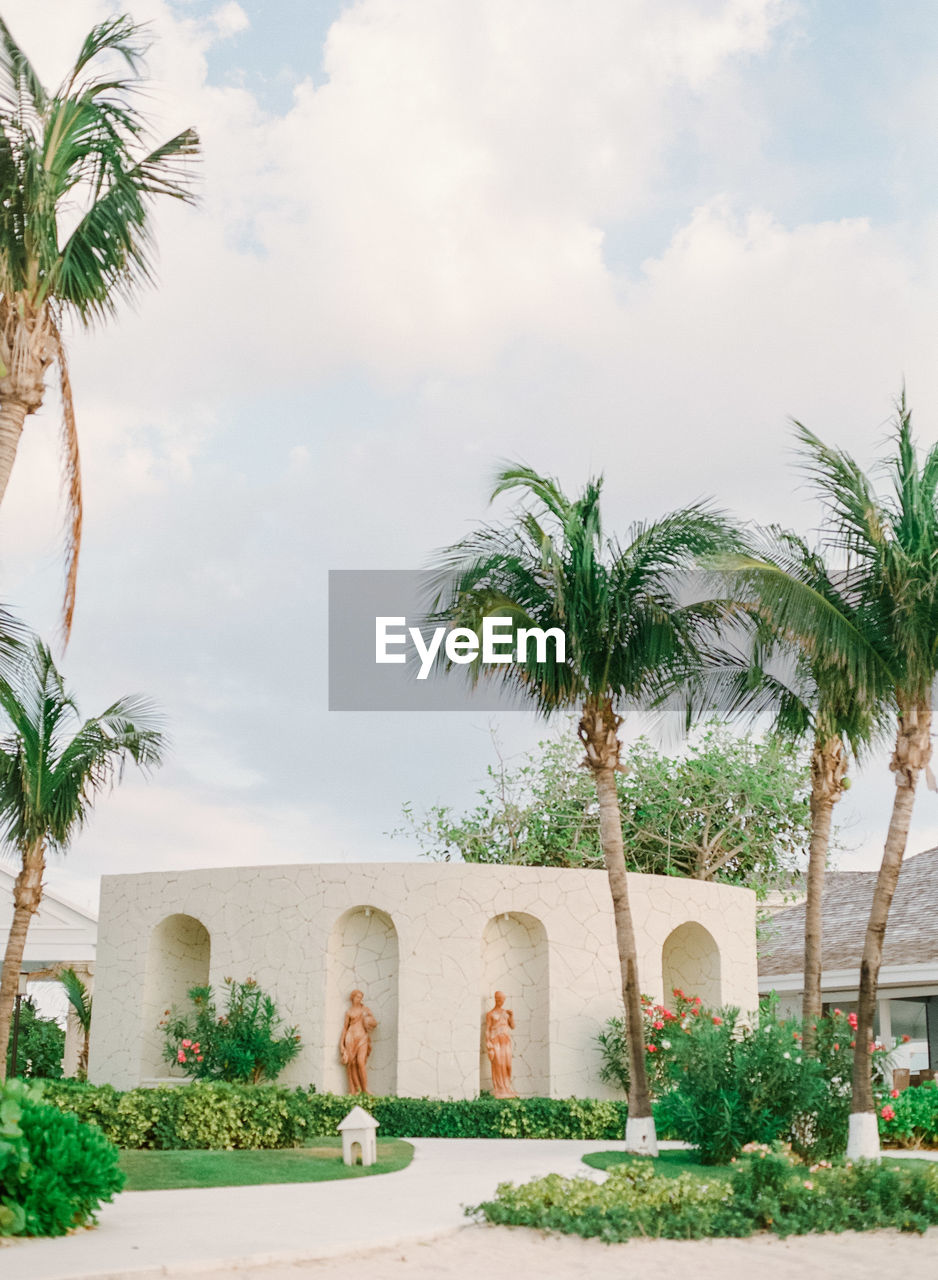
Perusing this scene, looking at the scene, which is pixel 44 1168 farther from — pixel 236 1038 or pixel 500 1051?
pixel 500 1051

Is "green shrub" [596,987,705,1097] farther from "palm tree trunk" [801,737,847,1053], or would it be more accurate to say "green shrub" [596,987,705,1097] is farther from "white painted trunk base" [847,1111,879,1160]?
"white painted trunk base" [847,1111,879,1160]

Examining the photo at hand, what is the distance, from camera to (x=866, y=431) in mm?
15992

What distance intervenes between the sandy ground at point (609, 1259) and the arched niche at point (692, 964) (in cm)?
1152

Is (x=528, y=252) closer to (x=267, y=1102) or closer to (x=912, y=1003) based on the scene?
(x=267, y=1102)

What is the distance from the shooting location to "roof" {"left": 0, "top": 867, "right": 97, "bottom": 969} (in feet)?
85.6

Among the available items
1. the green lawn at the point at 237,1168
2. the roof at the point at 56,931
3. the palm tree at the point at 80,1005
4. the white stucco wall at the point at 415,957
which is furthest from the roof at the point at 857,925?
the roof at the point at 56,931

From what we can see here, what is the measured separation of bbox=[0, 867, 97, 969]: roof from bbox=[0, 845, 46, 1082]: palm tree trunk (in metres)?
6.63

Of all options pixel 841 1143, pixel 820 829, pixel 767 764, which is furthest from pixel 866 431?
pixel 767 764

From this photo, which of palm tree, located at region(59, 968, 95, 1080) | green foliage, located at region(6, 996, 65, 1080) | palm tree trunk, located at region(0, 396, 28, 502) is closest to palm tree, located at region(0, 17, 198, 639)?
palm tree trunk, located at region(0, 396, 28, 502)

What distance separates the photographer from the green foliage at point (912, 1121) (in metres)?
17.4

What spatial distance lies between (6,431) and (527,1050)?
44.1ft

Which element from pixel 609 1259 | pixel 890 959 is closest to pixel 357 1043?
pixel 890 959

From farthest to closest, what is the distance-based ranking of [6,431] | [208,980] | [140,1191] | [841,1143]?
[208,980] → [841,1143] → [140,1191] → [6,431]

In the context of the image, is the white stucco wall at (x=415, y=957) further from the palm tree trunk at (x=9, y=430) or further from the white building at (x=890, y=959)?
the palm tree trunk at (x=9, y=430)
